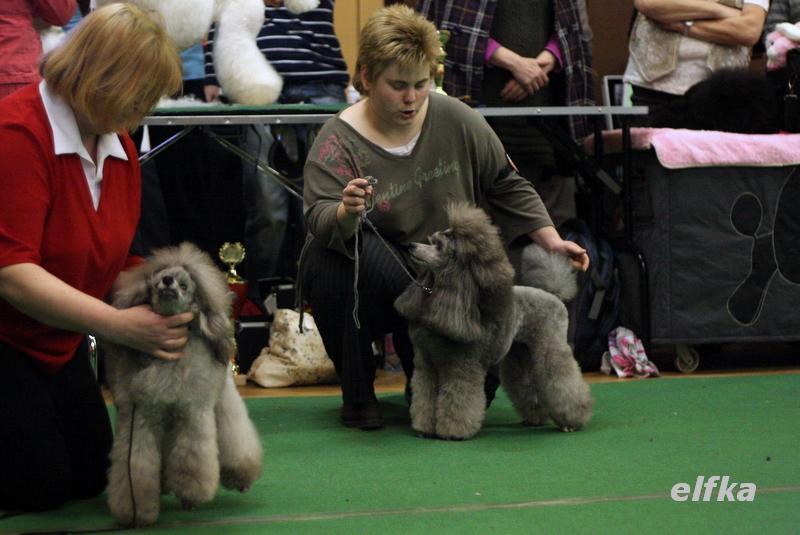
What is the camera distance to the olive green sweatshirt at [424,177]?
305 cm

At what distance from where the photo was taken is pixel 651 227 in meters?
4.05

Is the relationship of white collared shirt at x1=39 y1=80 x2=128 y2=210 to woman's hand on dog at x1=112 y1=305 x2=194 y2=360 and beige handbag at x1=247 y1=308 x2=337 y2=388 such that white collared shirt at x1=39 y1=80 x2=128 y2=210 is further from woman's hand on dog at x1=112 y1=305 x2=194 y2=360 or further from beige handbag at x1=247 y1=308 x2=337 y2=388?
beige handbag at x1=247 y1=308 x2=337 y2=388

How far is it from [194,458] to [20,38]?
1.89 m

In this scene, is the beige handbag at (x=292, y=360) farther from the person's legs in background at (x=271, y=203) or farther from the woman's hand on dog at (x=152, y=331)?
the woman's hand on dog at (x=152, y=331)

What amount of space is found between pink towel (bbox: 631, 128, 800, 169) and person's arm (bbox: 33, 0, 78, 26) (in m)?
1.93

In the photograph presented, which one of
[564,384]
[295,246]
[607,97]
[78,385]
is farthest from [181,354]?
[607,97]

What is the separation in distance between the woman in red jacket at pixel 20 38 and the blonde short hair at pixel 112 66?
1.34 meters

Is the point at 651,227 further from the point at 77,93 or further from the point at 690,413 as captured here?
the point at 77,93

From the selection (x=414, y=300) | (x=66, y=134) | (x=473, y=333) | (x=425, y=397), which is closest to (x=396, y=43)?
(x=414, y=300)

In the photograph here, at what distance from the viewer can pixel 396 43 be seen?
2.93 metres

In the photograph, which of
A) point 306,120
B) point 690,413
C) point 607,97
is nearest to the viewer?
point 690,413

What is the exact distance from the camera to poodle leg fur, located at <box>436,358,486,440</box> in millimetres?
2859

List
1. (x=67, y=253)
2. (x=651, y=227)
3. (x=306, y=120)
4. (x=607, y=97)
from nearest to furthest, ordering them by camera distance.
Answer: (x=67, y=253) → (x=306, y=120) → (x=651, y=227) → (x=607, y=97)

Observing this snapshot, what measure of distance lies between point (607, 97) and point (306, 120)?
7.01 ft
